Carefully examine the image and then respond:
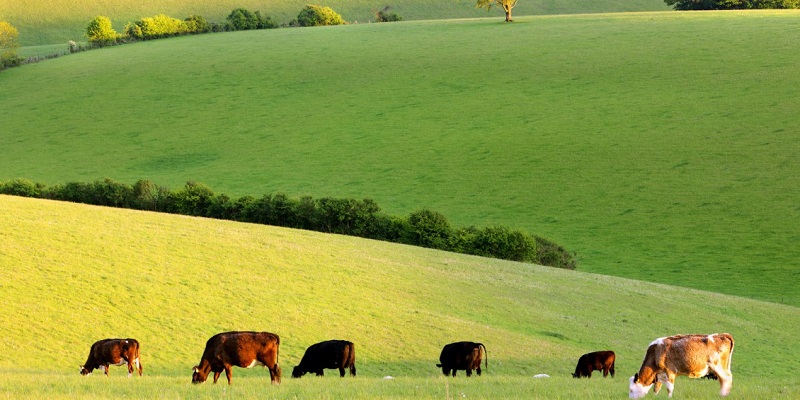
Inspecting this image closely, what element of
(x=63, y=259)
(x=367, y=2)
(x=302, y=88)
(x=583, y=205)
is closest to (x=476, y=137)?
(x=583, y=205)

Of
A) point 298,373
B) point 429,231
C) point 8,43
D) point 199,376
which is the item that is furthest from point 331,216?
point 8,43

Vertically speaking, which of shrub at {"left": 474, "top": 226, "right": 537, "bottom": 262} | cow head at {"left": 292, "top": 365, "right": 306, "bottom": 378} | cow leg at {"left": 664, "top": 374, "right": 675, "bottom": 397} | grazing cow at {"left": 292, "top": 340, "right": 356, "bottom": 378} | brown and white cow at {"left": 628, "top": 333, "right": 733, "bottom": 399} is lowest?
shrub at {"left": 474, "top": 226, "right": 537, "bottom": 262}

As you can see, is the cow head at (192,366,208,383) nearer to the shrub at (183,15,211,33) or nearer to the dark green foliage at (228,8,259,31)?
the shrub at (183,15,211,33)

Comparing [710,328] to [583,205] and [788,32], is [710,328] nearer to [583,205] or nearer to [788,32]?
[583,205]

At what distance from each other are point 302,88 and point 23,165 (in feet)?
91.6

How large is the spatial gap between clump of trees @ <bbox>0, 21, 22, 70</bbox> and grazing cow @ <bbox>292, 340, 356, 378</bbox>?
108 meters

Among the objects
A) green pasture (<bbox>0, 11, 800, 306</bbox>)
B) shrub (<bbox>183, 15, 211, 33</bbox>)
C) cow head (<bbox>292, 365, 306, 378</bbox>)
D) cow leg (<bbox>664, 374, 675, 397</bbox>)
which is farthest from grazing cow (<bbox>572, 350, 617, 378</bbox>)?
shrub (<bbox>183, 15, 211, 33</bbox>)

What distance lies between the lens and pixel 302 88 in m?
93.2

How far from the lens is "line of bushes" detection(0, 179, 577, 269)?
165 feet

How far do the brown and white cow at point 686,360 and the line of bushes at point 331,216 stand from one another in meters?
35.2

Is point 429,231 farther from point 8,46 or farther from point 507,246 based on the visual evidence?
point 8,46

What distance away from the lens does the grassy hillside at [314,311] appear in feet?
60.2

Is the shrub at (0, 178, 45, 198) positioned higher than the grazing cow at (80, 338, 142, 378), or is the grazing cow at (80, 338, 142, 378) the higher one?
the grazing cow at (80, 338, 142, 378)

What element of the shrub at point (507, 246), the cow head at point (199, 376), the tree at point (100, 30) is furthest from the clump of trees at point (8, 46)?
the cow head at point (199, 376)
